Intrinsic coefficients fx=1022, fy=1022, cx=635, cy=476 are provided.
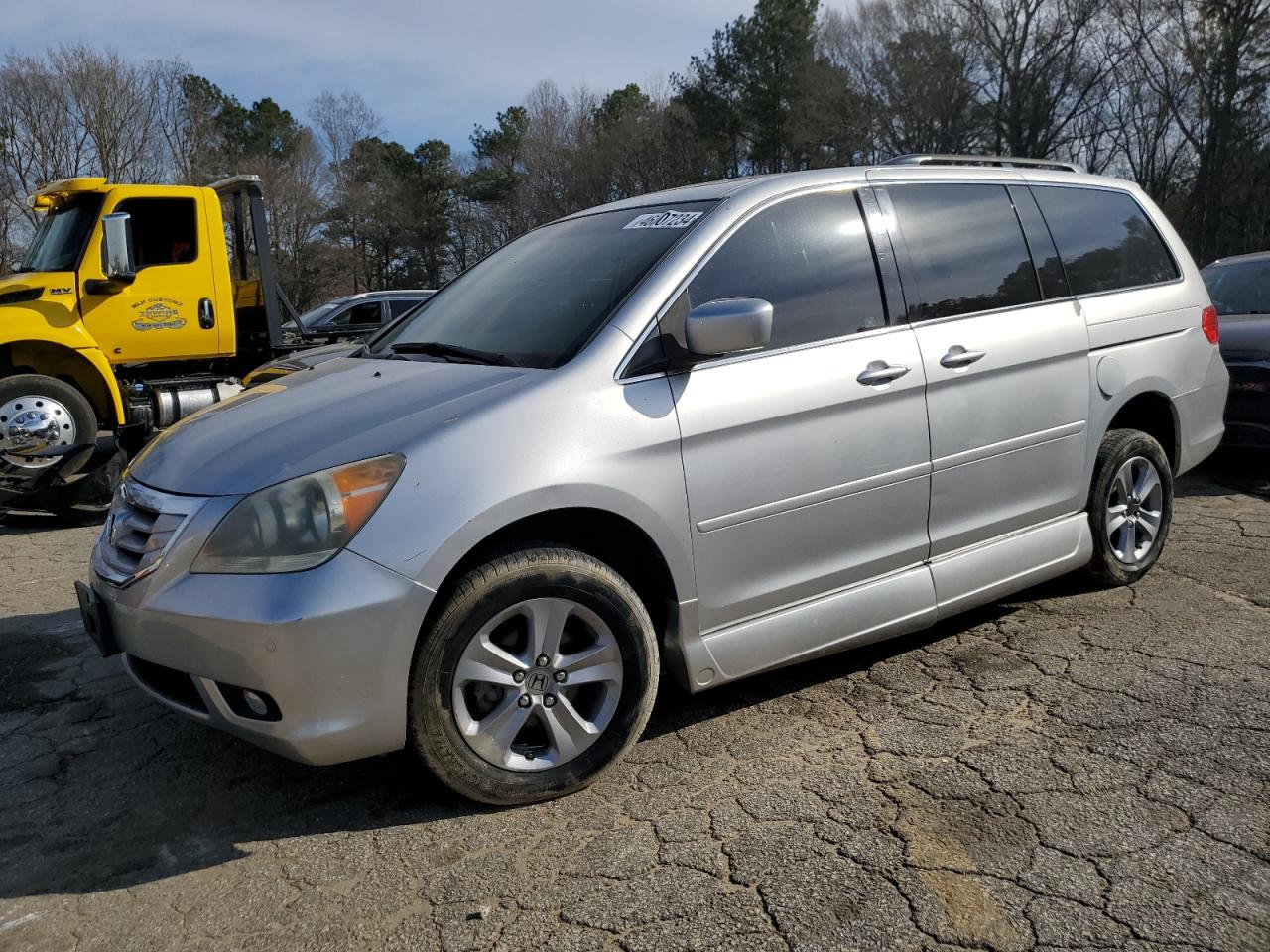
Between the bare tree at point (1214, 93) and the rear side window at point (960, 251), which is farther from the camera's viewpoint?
the bare tree at point (1214, 93)

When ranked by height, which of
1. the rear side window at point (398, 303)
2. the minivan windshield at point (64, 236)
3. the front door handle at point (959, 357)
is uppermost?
the minivan windshield at point (64, 236)

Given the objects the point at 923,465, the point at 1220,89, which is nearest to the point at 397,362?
the point at 923,465

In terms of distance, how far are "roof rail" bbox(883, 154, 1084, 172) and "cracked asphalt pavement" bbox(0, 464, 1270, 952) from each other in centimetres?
202

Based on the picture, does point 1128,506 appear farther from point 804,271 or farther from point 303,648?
point 303,648

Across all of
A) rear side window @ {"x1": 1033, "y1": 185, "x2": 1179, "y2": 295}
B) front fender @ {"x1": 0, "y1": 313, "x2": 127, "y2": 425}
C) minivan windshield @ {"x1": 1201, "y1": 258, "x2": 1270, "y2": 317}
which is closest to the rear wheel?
front fender @ {"x1": 0, "y1": 313, "x2": 127, "y2": 425}

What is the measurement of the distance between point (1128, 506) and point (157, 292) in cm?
746

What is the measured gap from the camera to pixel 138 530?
2.93m

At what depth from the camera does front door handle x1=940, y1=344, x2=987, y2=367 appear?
12.0 feet

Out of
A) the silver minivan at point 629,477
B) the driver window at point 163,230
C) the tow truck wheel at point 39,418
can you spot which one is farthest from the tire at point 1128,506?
the driver window at point 163,230

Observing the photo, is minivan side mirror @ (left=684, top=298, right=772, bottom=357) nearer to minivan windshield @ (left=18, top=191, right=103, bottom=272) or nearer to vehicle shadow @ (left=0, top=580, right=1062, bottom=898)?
vehicle shadow @ (left=0, top=580, right=1062, bottom=898)

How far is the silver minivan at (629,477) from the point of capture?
2.64 metres

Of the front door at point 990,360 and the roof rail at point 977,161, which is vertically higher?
the roof rail at point 977,161

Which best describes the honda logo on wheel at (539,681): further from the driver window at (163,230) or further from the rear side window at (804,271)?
the driver window at (163,230)

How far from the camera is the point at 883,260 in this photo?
12.0 feet
